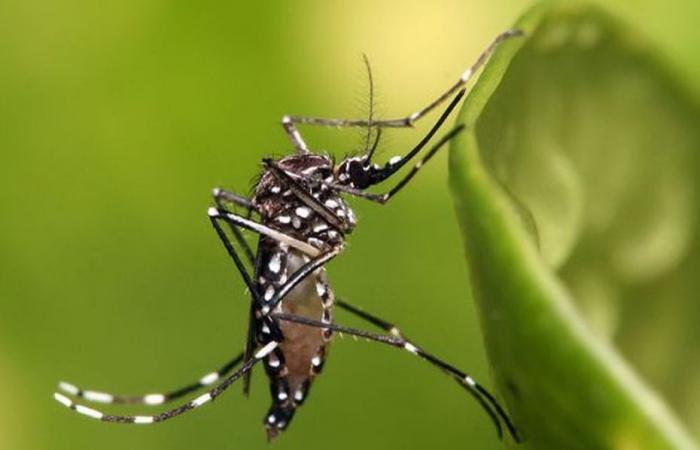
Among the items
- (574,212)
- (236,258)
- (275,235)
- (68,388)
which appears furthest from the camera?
(275,235)

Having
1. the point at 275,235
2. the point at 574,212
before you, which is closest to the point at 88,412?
the point at 275,235

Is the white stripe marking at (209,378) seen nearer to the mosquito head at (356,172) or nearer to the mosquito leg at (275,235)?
the mosquito leg at (275,235)

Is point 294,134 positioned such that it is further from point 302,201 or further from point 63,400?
point 63,400

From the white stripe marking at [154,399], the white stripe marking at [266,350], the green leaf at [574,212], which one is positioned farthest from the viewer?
the white stripe marking at [266,350]

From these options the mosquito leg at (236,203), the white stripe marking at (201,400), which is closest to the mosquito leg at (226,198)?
the mosquito leg at (236,203)

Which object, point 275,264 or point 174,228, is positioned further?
point 275,264

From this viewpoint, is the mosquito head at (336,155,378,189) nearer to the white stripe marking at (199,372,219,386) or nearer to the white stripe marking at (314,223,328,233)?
the white stripe marking at (314,223,328,233)

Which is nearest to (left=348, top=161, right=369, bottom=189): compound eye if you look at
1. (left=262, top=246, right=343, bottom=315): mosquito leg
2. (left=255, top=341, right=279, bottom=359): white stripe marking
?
(left=262, top=246, right=343, bottom=315): mosquito leg
